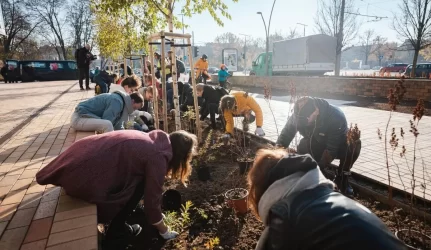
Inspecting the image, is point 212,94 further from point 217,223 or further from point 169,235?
point 169,235

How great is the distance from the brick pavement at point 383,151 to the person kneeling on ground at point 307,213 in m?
1.15

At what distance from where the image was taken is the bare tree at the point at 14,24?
30.6 meters

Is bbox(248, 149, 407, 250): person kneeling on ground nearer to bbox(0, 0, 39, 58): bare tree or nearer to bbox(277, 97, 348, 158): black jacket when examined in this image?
bbox(277, 97, 348, 158): black jacket

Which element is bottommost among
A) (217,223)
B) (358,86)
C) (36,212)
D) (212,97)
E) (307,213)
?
(217,223)

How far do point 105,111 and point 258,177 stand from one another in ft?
9.76

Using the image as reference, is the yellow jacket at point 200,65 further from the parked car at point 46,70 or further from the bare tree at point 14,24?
the bare tree at point 14,24

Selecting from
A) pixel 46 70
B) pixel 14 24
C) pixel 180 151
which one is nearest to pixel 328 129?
pixel 180 151

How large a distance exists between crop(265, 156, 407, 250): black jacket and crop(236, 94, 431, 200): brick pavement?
116 cm

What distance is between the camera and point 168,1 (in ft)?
13.6

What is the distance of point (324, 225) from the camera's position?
99cm

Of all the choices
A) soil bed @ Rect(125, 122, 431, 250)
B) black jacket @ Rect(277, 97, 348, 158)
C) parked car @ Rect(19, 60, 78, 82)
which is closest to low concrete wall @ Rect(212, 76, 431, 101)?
black jacket @ Rect(277, 97, 348, 158)

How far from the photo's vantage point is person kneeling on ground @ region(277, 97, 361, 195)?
2912mm

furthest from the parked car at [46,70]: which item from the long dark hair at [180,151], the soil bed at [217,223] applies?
the long dark hair at [180,151]

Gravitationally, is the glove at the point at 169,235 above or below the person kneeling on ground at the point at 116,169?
below
